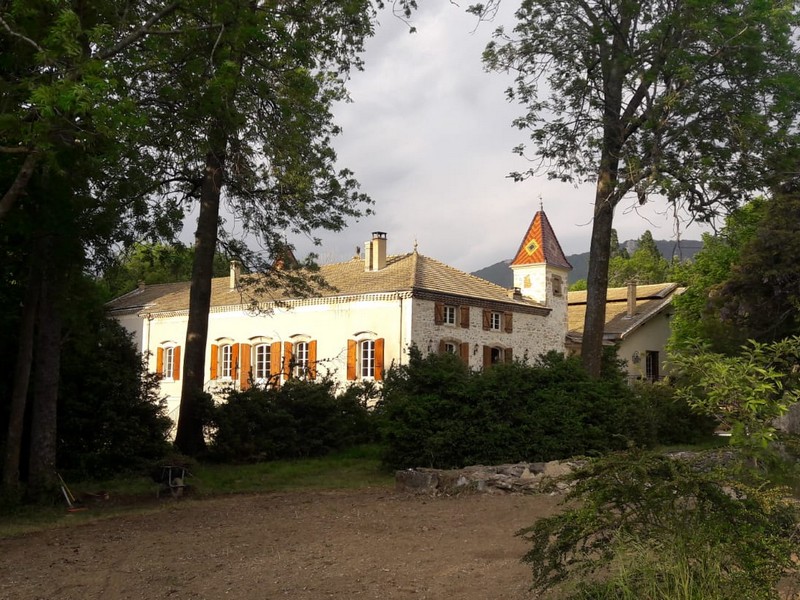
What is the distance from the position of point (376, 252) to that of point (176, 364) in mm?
11042

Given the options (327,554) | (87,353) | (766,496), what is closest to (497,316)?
(87,353)

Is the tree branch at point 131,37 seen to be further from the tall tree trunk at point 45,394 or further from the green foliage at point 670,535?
the green foliage at point 670,535

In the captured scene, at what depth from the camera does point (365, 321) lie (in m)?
30.2

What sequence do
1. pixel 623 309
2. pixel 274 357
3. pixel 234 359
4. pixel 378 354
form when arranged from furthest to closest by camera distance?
pixel 623 309
pixel 234 359
pixel 274 357
pixel 378 354

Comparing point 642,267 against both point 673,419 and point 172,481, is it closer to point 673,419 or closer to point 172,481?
point 673,419

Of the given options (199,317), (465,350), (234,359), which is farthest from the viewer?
(234,359)

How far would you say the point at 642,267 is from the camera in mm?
65812

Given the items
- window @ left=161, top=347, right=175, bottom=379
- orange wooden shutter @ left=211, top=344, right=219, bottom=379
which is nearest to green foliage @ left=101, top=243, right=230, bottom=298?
orange wooden shutter @ left=211, top=344, right=219, bottom=379

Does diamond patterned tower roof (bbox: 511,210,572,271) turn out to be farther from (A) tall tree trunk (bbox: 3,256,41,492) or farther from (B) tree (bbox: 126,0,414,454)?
(A) tall tree trunk (bbox: 3,256,41,492)

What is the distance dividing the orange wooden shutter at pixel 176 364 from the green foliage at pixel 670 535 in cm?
3222

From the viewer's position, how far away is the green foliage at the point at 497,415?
46.4 feet

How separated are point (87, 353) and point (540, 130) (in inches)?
425

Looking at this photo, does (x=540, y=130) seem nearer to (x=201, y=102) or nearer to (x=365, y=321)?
(x=201, y=102)

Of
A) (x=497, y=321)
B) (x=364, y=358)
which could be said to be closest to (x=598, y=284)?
(x=364, y=358)
